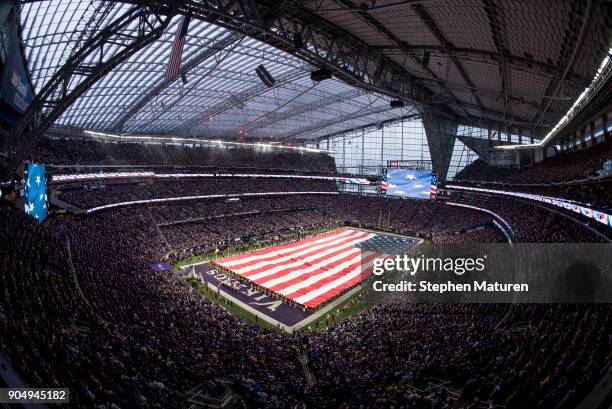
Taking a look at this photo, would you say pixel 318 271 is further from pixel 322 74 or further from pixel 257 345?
pixel 322 74

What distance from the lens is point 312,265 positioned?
37.7m

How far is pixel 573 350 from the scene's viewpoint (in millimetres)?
9602

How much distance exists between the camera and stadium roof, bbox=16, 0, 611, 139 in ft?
51.0

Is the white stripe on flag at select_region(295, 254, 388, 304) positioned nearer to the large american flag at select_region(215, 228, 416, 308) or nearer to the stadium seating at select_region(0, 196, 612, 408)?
the large american flag at select_region(215, 228, 416, 308)

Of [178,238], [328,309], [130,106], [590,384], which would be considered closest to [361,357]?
[590,384]

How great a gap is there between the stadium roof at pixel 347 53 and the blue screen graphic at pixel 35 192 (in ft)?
26.0

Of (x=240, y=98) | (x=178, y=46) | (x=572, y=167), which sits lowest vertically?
(x=572, y=167)

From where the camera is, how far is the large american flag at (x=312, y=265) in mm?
30564

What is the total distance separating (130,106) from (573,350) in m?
44.7

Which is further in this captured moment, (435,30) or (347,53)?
(347,53)

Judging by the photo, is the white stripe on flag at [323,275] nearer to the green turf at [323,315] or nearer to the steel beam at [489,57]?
the green turf at [323,315]

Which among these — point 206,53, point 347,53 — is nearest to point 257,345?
point 347,53

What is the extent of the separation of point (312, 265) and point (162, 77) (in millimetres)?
24938

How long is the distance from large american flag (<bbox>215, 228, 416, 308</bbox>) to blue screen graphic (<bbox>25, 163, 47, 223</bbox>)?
651 inches
